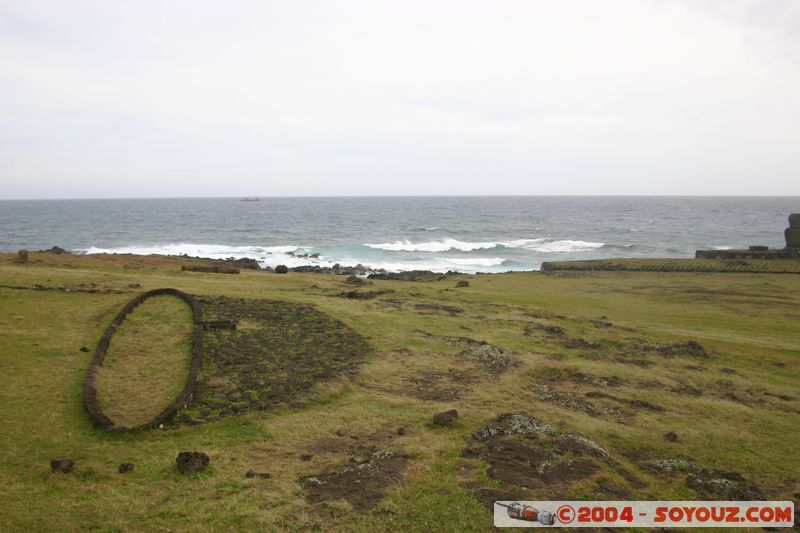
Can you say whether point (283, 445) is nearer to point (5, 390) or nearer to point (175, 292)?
point (5, 390)

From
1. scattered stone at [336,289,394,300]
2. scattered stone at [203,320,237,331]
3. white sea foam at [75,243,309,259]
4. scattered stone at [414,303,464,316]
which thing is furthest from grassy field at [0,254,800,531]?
white sea foam at [75,243,309,259]

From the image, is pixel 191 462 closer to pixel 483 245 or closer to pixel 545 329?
pixel 545 329

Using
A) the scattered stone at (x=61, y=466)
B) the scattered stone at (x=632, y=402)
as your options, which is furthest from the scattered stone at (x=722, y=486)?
the scattered stone at (x=61, y=466)

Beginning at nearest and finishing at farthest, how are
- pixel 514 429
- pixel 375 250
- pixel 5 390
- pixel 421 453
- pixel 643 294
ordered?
pixel 421 453 < pixel 514 429 < pixel 5 390 < pixel 643 294 < pixel 375 250

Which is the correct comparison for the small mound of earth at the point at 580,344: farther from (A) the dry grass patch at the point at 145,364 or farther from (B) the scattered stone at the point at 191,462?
(B) the scattered stone at the point at 191,462

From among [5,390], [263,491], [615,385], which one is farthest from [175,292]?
[615,385]

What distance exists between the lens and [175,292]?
18.0 metres

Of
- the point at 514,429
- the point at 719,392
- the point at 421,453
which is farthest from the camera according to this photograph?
the point at 719,392

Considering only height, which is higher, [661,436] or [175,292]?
[175,292]

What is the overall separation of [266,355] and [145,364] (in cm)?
270

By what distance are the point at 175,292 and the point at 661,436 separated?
1551cm

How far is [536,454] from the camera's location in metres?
7.82

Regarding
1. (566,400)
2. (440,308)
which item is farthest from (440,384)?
(440,308)

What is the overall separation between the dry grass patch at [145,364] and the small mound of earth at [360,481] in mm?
3715
